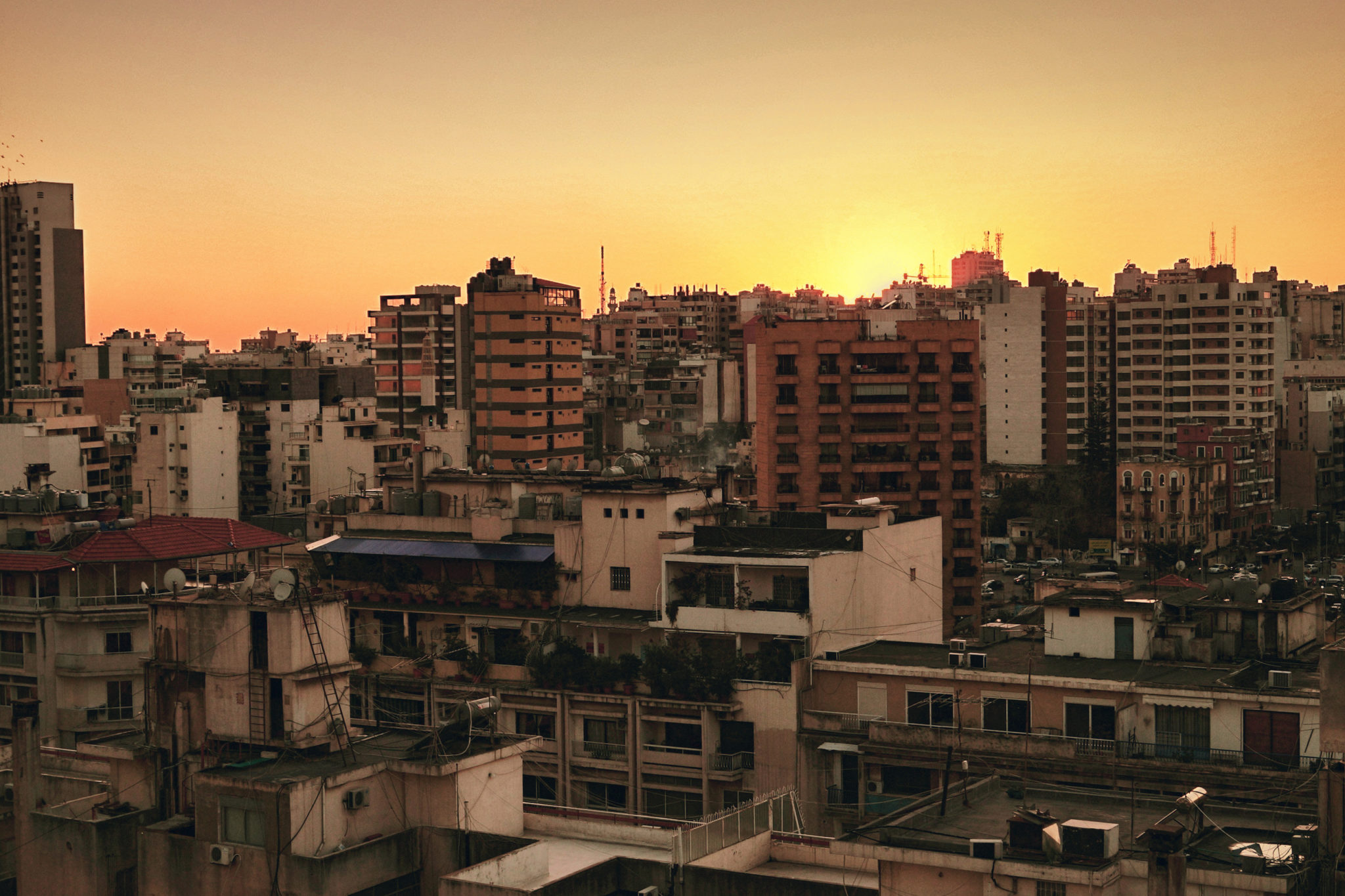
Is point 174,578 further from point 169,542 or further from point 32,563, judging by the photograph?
point 169,542

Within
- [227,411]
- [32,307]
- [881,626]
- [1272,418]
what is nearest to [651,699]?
[881,626]

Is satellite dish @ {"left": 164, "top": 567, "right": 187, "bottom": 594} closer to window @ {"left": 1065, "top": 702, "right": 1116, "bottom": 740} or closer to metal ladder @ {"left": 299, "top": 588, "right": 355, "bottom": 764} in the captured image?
metal ladder @ {"left": 299, "top": 588, "right": 355, "bottom": 764}

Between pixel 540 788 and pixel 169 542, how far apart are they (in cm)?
993

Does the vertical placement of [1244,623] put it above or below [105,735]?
above

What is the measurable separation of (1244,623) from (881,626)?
27.9 feet

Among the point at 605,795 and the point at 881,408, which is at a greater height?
the point at 881,408

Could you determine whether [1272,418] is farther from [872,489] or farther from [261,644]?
[261,644]

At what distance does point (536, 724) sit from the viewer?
121 ft

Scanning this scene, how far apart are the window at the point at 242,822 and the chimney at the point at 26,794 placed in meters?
4.11

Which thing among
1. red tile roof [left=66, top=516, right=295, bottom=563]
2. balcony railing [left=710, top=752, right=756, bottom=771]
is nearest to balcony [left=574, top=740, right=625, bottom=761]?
balcony railing [left=710, top=752, right=756, bottom=771]

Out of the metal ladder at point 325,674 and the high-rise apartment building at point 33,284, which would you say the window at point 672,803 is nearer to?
the metal ladder at point 325,674

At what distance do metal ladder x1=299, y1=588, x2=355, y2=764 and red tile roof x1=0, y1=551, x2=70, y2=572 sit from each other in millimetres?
14101

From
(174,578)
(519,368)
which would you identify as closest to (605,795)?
(174,578)

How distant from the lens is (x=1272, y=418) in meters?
103
